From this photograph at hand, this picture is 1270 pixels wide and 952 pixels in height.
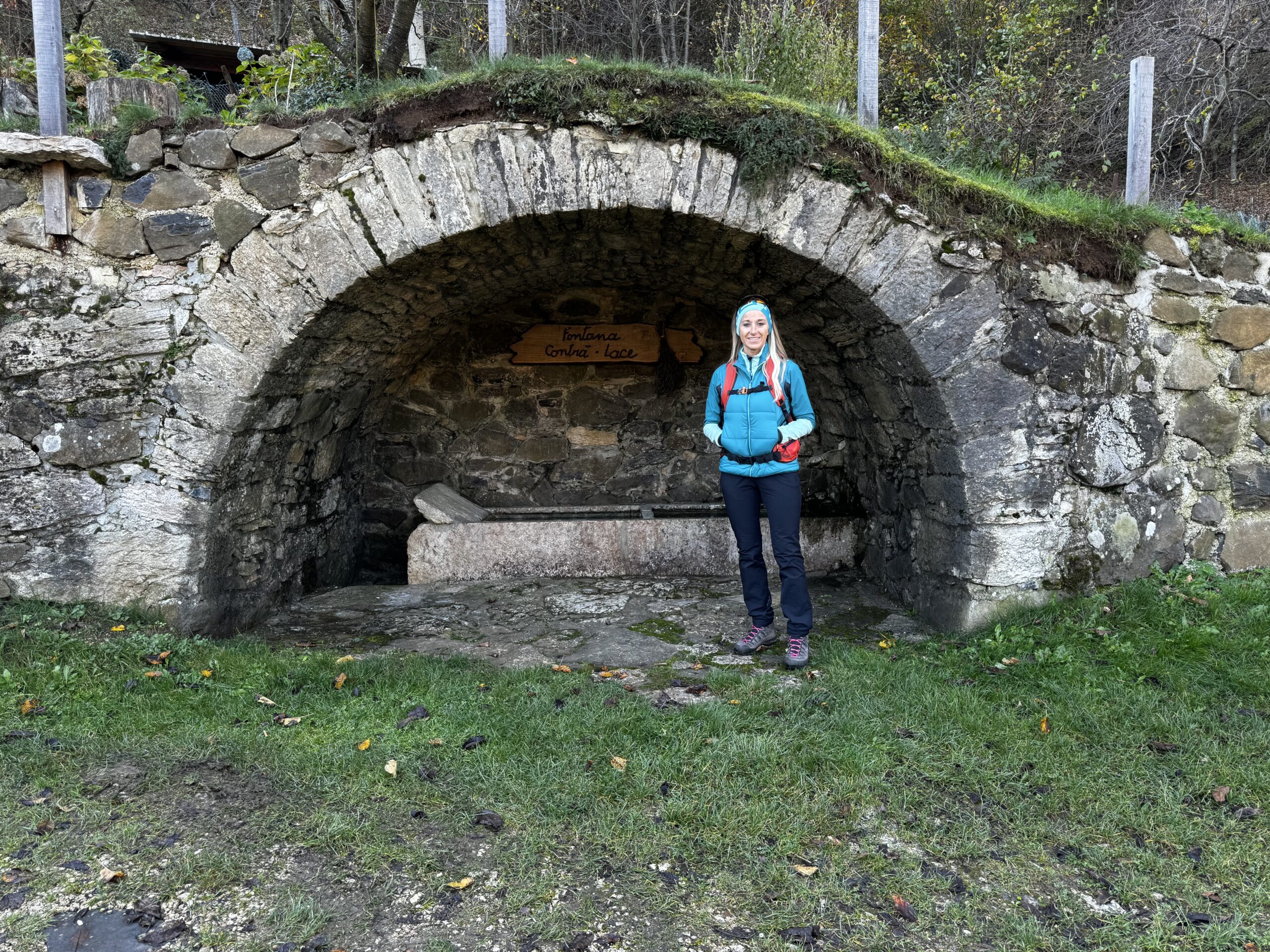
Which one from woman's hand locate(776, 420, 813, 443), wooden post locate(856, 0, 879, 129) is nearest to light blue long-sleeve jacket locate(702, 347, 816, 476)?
woman's hand locate(776, 420, 813, 443)

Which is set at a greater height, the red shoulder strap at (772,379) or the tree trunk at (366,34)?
the tree trunk at (366,34)

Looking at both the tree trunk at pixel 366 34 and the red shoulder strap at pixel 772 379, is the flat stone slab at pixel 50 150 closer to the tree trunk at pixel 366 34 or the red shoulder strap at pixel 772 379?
the tree trunk at pixel 366 34

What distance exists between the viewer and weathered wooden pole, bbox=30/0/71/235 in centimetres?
341

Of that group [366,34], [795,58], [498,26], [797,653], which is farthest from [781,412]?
[366,34]

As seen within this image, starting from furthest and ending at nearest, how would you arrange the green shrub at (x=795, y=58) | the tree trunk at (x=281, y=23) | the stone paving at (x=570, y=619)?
1. the tree trunk at (x=281, y=23)
2. the green shrub at (x=795, y=58)
3. the stone paving at (x=570, y=619)

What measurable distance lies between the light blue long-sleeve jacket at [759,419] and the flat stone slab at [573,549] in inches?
69.1

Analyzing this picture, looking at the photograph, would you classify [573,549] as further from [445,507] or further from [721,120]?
[721,120]

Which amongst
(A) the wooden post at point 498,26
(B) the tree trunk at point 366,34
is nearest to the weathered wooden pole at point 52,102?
(B) the tree trunk at point 366,34

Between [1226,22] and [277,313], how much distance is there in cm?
798

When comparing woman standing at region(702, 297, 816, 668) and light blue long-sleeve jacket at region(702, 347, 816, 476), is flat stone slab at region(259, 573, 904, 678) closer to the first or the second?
woman standing at region(702, 297, 816, 668)

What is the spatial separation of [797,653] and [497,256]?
254 cm

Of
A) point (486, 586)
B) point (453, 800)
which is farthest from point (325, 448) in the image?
point (453, 800)

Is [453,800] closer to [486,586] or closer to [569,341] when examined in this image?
[486,586]

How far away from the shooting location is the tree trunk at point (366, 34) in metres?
4.79
